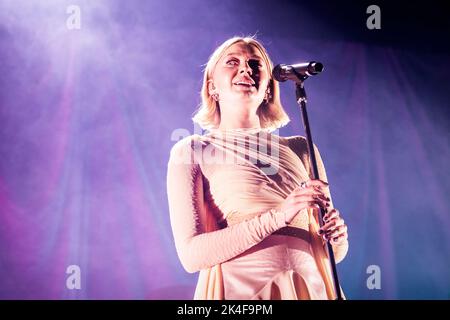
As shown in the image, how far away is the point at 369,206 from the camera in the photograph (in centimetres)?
257

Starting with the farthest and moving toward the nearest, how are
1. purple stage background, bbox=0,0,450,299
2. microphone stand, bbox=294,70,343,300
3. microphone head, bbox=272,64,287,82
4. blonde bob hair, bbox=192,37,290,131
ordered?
1. blonde bob hair, bbox=192,37,290,131
2. purple stage background, bbox=0,0,450,299
3. microphone head, bbox=272,64,287,82
4. microphone stand, bbox=294,70,343,300

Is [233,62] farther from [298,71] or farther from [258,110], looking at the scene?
[298,71]

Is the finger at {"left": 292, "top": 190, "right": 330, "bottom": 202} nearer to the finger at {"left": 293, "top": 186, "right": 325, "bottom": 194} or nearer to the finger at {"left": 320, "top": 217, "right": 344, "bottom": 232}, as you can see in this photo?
the finger at {"left": 293, "top": 186, "right": 325, "bottom": 194}

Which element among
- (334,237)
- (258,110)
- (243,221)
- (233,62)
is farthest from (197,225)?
(233,62)

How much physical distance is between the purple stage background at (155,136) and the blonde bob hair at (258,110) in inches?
2.6

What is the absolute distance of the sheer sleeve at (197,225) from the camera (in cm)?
207

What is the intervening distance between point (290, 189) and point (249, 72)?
59 centimetres

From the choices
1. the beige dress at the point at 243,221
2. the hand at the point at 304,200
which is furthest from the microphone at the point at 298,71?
the hand at the point at 304,200

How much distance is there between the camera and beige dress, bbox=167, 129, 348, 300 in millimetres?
2090

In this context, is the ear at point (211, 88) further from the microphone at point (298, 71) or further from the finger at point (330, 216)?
the finger at point (330, 216)

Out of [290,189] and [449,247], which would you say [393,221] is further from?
[290,189]

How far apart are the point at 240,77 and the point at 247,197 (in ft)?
1.91

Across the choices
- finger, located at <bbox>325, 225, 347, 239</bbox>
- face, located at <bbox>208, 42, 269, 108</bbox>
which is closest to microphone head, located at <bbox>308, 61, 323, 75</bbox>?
face, located at <bbox>208, 42, 269, 108</bbox>

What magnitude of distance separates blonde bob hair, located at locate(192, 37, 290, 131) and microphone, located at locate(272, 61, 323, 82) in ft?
0.90
